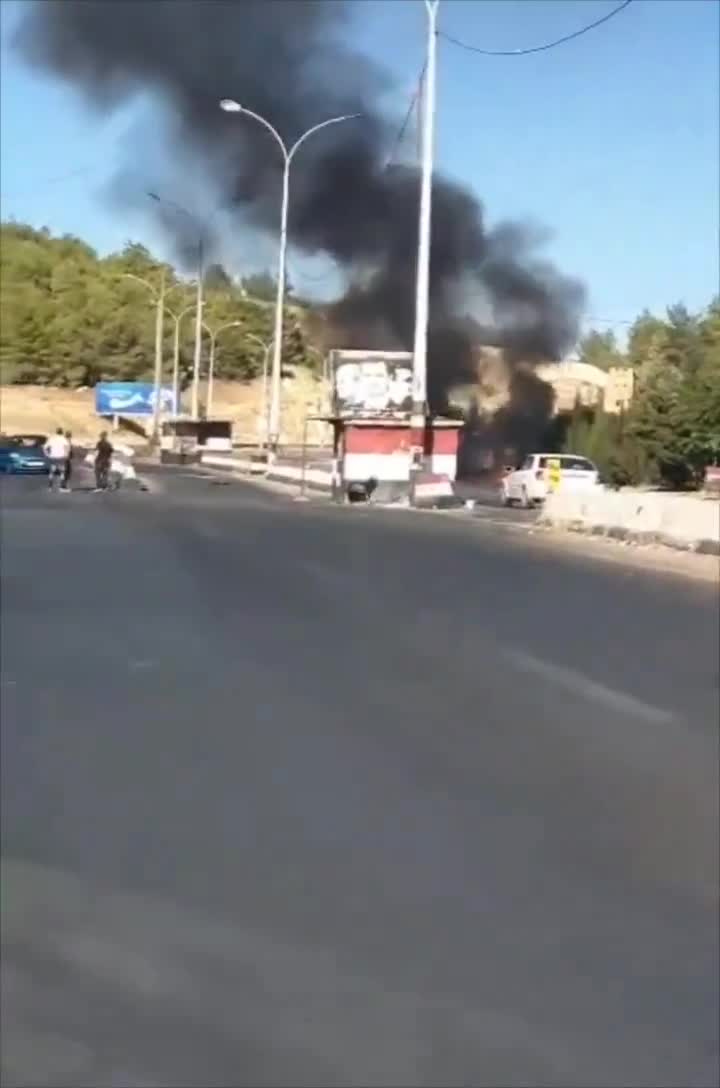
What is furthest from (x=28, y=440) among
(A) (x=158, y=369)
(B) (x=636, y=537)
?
(A) (x=158, y=369)

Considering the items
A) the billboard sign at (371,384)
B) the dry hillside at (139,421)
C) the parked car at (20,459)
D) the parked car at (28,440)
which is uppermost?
the billboard sign at (371,384)

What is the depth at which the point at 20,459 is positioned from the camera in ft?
92.5

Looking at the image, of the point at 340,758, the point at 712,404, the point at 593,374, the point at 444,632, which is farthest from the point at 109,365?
the point at 340,758

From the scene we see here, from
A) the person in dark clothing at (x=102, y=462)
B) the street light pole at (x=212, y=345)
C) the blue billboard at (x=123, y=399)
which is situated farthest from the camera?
the street light pole at (x=212, y=345)

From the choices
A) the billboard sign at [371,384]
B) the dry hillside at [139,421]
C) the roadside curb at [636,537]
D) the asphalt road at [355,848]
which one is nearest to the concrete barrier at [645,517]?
the roadside curb at [636,537]

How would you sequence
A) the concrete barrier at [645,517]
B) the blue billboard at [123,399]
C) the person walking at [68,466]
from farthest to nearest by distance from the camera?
1. the blue billboard at [123,399]
2. the person walking at [68,466]
3. the concrete barrier at [645,517]

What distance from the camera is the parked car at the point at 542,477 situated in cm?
3841

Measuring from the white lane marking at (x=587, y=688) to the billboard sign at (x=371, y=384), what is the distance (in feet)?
95.7

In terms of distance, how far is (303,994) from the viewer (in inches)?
213

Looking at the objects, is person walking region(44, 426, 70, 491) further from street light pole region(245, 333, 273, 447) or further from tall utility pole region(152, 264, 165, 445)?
street light pole region(245, 333, 273, 447)

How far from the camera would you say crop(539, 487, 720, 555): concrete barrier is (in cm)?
2448

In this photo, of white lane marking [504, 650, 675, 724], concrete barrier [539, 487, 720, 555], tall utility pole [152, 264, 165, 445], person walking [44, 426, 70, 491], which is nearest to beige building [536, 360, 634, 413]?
tall utility pole [152, 264, 165, 445]

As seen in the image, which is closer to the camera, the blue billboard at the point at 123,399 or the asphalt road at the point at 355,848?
the asphalt road at the point at 355,848

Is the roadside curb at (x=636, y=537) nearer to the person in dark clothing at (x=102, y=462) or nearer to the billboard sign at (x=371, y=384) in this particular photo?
the person in dark clothing at (x=102, y=462)
